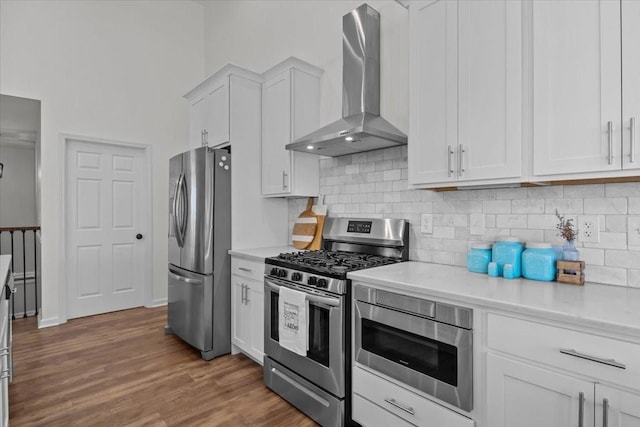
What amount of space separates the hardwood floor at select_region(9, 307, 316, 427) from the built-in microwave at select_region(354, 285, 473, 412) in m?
0.74

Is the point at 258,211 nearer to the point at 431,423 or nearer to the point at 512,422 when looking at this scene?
the point at 431,423

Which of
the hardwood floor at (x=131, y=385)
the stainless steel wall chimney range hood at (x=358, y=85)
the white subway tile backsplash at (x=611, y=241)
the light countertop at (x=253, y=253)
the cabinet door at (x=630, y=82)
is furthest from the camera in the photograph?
the light countertop at (x=253, y=253)

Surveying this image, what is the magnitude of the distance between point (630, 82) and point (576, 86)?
18 cm

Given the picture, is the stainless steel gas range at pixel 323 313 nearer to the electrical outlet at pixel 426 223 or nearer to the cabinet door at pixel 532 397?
the electrical outlet at pixel 426 223

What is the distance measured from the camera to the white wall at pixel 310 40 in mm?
2643

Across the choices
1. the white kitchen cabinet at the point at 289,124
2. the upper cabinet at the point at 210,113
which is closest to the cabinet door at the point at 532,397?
the white kitchen cabinet at the point at 289,124

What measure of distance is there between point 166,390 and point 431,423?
189cm

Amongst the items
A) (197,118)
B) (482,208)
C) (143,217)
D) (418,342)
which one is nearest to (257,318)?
(418,342)

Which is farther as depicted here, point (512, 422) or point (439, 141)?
point (439, 141)

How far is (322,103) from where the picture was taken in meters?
3.26

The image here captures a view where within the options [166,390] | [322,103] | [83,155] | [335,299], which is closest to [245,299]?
[166,390]

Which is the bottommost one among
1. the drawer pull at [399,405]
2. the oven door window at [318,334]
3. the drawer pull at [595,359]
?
the drawer pull at [399,405]

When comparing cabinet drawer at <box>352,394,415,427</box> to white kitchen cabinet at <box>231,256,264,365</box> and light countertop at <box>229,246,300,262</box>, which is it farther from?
light countertop at <box>229,246,300,262</box>

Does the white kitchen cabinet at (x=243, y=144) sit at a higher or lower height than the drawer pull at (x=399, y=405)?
higher
